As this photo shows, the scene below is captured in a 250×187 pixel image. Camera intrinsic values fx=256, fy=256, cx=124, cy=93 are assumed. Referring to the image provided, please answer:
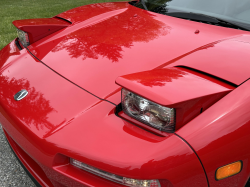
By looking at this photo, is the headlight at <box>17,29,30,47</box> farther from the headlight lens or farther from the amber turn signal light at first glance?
the amber turn signal light

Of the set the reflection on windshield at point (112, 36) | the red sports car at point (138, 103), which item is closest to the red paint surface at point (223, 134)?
the red sports car at point (138, 103)

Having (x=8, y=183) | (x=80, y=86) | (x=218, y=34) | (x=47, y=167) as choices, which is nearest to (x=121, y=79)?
(x=80, y=86)

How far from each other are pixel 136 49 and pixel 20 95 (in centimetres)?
74

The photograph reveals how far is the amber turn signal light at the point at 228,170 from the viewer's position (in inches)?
40.8

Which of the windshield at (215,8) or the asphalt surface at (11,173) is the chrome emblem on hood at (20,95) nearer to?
the asphalt surface at (11,173)

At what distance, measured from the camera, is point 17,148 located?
1.61 m

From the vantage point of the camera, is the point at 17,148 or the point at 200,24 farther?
the point at 200,24

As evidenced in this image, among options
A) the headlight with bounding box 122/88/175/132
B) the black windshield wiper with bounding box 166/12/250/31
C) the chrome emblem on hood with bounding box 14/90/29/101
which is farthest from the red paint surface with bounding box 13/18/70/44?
the headlight with bounding box 122/88/175/132

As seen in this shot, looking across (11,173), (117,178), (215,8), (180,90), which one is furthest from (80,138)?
(215,8)

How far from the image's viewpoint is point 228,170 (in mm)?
1057

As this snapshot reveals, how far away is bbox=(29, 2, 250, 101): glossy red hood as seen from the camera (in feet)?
4.44

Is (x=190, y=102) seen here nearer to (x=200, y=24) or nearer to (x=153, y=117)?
(x=153, y=117)

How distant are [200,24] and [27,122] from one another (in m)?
1.32

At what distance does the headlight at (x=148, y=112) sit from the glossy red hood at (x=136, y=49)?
191mm
